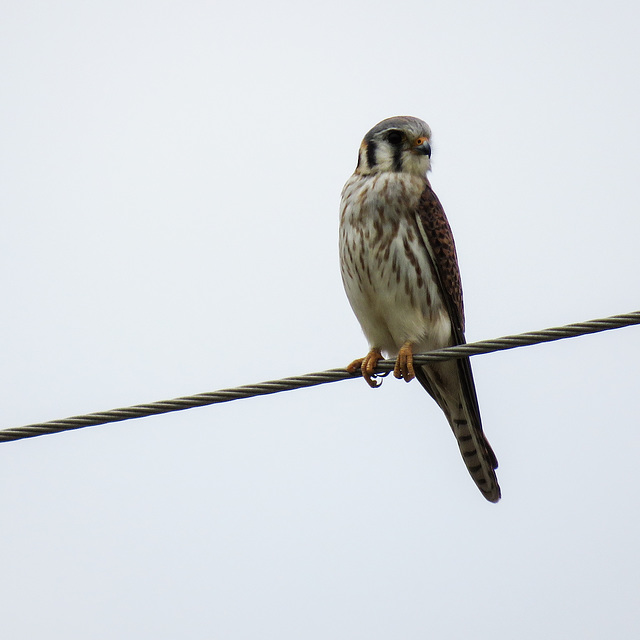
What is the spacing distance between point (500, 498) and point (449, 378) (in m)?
0.75

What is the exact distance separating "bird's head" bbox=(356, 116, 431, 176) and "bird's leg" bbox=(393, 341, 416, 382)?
45.3 inches

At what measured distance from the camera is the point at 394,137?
570cm

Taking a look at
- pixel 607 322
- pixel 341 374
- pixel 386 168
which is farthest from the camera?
pixel 386 168

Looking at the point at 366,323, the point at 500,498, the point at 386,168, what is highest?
the point at 386,168

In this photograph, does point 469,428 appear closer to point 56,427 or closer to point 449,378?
point 449,378

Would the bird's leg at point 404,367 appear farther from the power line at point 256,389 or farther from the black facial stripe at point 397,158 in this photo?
the black facial stripe at point 397,158

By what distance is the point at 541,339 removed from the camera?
3631 mm

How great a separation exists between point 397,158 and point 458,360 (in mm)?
1187

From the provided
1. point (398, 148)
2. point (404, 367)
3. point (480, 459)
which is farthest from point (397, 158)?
point (480, 459)

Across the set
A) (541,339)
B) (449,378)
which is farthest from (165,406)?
(449,378)

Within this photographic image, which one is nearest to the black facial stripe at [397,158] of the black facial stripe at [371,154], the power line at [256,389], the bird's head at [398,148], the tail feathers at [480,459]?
the bird's head at [398,148]

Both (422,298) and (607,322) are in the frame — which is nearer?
(607,322)

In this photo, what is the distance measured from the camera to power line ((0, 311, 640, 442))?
11.6 feet

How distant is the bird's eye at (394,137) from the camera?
18.6 feet
